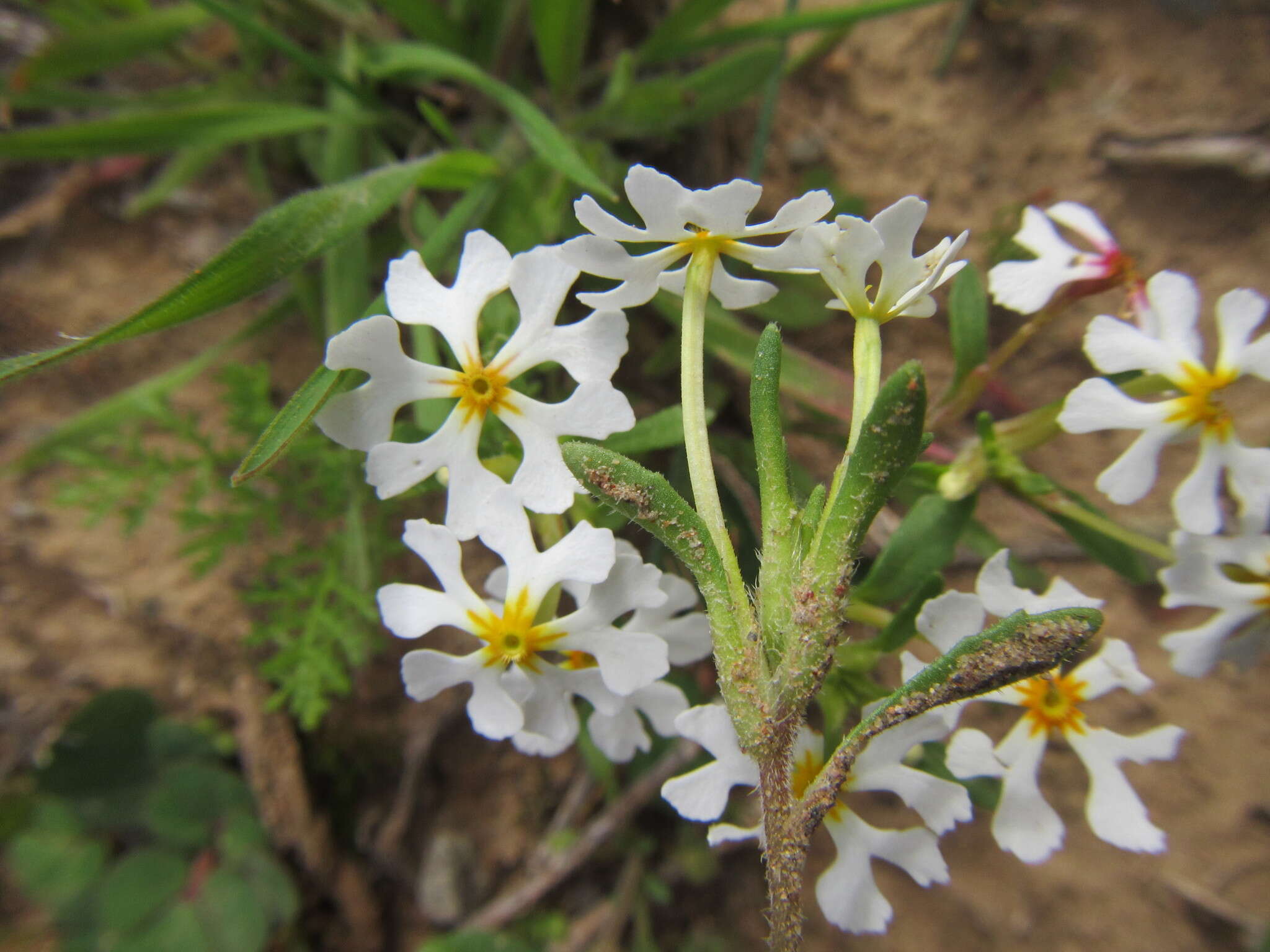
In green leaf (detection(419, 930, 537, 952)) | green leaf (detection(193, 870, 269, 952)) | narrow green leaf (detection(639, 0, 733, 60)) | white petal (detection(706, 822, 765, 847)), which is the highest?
narrow green leaf (detection(639, 0, 733, 60))

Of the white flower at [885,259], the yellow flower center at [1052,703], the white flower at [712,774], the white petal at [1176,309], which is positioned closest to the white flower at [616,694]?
the white flower at [712,774]

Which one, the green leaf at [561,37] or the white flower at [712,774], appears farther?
the green leaf at [561,37]

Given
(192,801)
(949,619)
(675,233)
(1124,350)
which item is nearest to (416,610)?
(675,233)

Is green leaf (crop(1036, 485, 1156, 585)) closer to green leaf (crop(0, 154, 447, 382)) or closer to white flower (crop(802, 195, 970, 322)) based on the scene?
white flower (crop(802, 195, 970, 322))

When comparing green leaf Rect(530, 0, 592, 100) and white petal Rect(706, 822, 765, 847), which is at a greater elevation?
green leaf Rect(530, 0, 592, 100)

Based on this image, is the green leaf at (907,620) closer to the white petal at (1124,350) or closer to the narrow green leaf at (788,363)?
the white petal at (1124,350)

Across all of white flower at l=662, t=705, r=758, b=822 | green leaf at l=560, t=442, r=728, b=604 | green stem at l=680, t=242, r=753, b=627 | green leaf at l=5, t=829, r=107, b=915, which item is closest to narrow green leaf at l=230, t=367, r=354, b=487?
green leaf at l=560, t=442, r=728, b=604

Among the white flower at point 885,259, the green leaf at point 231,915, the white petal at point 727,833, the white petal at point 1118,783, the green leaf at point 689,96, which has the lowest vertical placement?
the green leaf at point 231,915
